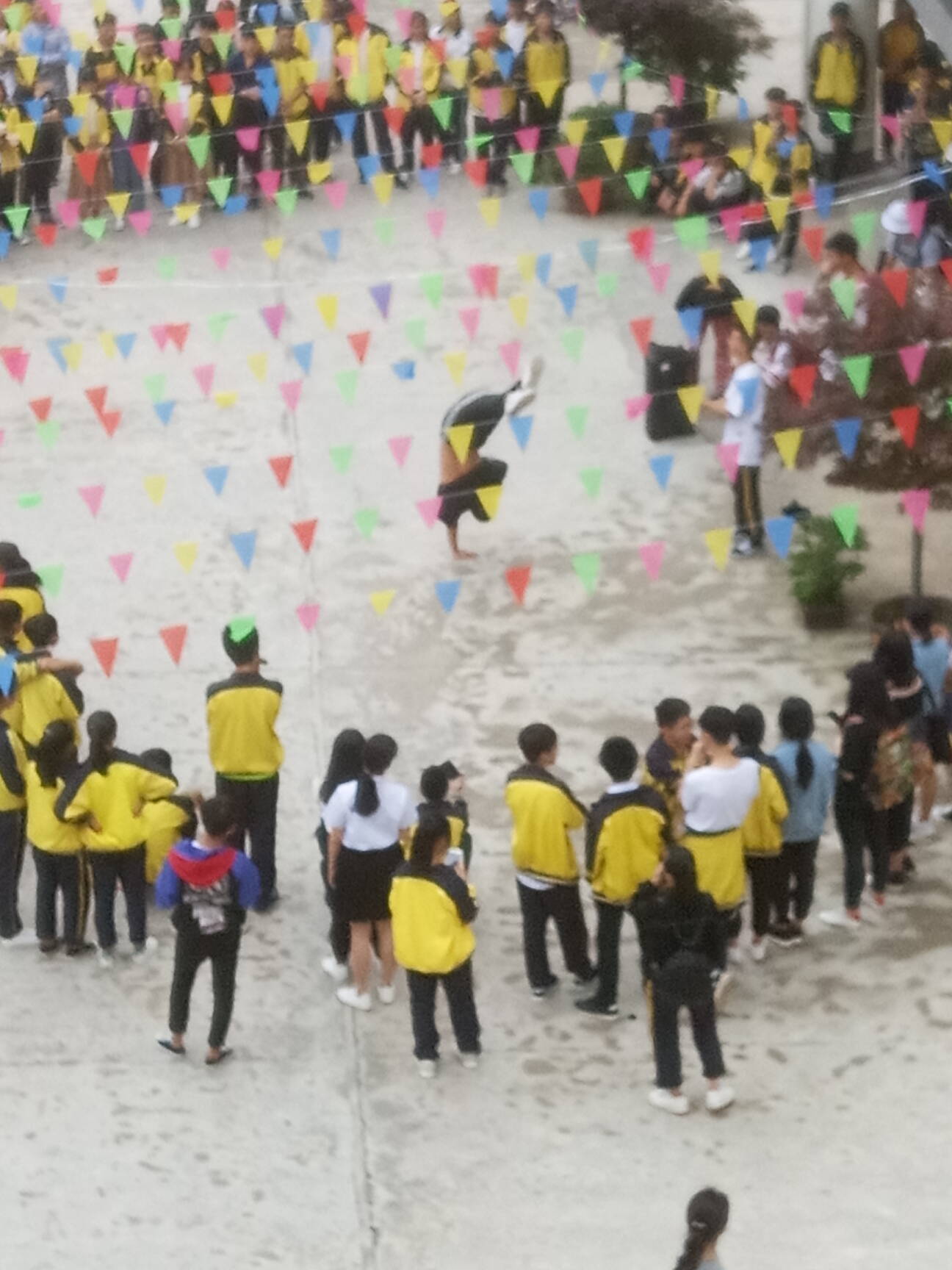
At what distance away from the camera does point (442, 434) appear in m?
13.5

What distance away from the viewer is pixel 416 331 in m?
15.8

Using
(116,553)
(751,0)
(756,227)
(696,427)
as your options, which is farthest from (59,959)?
(751,0)

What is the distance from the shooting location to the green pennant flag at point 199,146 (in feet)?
62.0

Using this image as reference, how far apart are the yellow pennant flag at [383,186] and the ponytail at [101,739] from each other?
1005cm

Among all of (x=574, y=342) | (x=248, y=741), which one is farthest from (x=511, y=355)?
(x=248, y=741)

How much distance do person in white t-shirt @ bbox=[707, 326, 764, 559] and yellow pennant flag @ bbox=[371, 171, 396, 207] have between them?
599cm

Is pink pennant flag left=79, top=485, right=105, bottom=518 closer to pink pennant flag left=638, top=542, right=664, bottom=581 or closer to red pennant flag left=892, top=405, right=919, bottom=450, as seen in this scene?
pink pennant flag left=638, top=542, right=664, bottom=581

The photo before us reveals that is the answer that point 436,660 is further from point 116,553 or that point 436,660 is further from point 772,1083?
point 772,1083

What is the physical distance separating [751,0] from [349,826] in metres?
16.7

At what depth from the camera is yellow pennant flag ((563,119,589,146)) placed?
1898 centimetres

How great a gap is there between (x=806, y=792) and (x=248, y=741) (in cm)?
252

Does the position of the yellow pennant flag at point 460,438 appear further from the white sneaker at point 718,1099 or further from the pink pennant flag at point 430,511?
the white sneaker at point 718,1099

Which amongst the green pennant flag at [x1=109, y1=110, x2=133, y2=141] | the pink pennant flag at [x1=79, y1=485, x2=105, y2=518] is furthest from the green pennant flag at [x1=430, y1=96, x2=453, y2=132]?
the pink pennant flag at [x1=79, y1=485, x2=105, y2=518]

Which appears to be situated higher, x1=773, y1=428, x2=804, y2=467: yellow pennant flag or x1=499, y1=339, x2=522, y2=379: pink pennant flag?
x1=499, y1=339, x2=522, y2=379: pink pennant flag
